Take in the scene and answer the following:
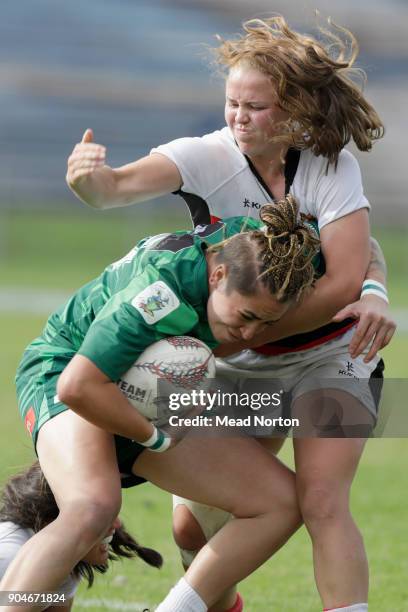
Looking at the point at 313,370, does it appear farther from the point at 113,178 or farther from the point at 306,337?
the point at 113,178

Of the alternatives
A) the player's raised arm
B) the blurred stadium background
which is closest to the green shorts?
the player's raised arm

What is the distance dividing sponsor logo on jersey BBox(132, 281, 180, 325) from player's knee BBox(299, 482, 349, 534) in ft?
2.96

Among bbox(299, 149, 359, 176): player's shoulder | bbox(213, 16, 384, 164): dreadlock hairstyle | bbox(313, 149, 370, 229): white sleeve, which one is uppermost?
bbox(213, 16, 384, 164): dreadlock hairstyle

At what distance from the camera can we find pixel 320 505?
13.4 ft

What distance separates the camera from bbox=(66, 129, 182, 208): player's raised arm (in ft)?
13.6

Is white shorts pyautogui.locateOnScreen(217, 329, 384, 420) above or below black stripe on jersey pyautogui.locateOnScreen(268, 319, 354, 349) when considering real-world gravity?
below

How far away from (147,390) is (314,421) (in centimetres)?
85

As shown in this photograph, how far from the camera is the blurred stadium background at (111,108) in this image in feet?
84.4

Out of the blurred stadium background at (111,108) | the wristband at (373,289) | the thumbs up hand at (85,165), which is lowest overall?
the blurred stadium background at (111,108)

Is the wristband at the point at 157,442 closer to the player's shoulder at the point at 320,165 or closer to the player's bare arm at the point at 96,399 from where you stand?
the player's bare arm at the point at 96,399

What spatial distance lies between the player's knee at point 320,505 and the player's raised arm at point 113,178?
1.28 metres

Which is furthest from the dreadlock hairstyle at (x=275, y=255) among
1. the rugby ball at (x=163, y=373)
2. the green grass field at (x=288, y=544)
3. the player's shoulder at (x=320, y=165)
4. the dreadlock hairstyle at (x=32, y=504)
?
the green grass field at (x=288, y=544)

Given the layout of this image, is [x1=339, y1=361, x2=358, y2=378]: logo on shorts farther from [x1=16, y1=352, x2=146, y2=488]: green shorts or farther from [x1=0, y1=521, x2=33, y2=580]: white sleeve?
[x1=0, y1=521, x2=33, y2=580]: white sleeve

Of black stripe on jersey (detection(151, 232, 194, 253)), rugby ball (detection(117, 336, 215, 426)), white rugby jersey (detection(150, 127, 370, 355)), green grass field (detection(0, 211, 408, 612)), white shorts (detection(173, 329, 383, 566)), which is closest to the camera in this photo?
rugby ball (detection(117, 336, 215, 426))
